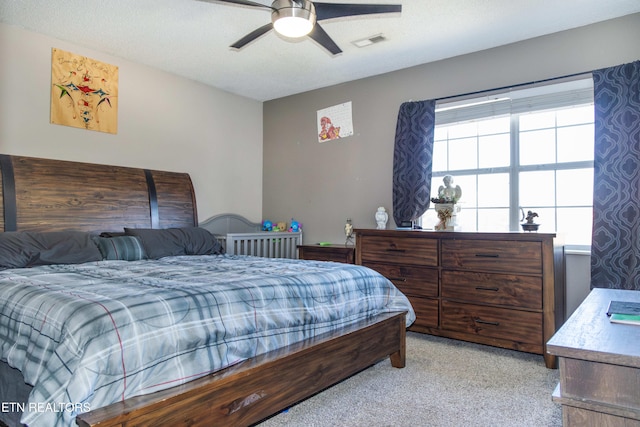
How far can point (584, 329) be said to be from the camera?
1.24 m

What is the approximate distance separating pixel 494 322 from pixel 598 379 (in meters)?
1.97

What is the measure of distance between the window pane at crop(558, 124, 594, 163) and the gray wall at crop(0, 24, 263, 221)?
320cm

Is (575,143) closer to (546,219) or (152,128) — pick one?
(546,219)

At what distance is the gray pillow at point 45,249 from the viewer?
250 centimetres

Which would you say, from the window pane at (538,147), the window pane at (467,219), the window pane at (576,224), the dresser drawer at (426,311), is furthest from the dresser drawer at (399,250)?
the window pane at (538,147)

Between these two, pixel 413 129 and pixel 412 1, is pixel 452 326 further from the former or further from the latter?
pixel 412 1

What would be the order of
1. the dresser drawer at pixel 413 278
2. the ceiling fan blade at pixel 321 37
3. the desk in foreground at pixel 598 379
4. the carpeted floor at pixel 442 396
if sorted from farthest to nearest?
the dresser drawer at pixel 413 278 → the ceiling fan blade at pixel 321 37 → the carpeted floor at pixel 442 396 → the desk in foreground at pixel 598 379

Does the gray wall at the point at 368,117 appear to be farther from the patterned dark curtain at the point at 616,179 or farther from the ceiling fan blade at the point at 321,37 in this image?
the ceiling fan blade at the point at 321,37

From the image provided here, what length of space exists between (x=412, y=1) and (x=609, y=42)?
1.51 meters

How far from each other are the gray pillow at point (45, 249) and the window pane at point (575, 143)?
359 centimetres

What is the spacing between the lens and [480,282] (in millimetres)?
2990

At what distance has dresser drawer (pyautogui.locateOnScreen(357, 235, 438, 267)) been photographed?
3213mm

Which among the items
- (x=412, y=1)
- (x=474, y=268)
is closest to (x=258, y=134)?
(x=412, y=1)

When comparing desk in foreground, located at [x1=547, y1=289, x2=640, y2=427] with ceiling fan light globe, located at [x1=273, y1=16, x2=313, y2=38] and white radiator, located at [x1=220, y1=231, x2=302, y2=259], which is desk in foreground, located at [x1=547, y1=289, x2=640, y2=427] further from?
white radiator, located at [x1=220, y1=231, x2=302, y2=259]
